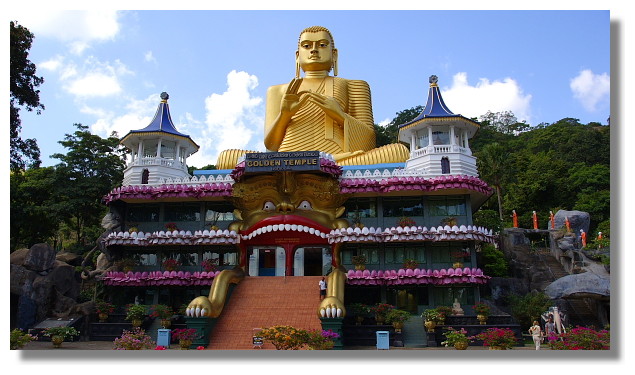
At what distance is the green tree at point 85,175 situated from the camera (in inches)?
1216

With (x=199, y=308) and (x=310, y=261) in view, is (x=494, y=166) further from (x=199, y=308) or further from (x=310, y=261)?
(x=199, y=308)

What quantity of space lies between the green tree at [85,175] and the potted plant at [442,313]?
67.7 feet

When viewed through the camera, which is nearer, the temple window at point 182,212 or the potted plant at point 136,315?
the potted plant at point 136,315

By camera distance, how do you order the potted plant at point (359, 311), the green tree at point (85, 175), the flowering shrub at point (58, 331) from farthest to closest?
the green tree at point (85, 175) → the potted plant at point (359, 311) → the flowering shrub at point (58, 331)

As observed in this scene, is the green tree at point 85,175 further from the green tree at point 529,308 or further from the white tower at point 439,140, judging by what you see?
the green tree at point 529,308

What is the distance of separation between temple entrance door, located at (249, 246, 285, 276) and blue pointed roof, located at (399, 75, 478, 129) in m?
8.98

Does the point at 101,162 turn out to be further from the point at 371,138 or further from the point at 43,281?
the point at 371,138

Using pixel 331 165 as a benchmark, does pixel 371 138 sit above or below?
above

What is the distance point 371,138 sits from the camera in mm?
29016

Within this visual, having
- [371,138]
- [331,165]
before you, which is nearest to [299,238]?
[331,165]

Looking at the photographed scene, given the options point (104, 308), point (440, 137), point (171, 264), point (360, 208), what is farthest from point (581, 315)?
point (104, 308)

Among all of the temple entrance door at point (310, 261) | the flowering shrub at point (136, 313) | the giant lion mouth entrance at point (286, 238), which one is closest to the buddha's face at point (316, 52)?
the temple entrance door at point (310, 261)

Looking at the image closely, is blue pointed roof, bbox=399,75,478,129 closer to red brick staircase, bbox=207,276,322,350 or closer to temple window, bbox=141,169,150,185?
red brick staircase, bbox=207,276,322,350
